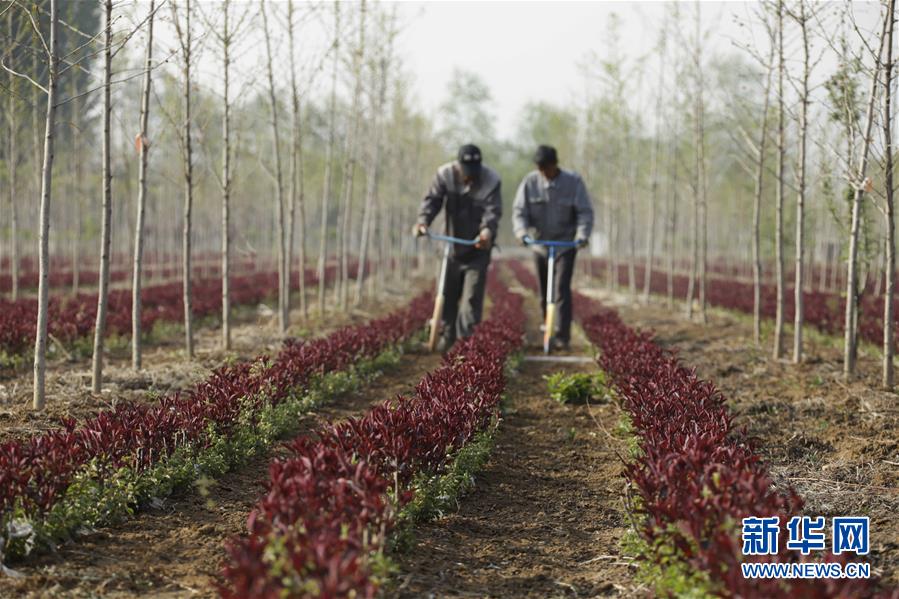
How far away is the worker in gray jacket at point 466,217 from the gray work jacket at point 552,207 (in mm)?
715

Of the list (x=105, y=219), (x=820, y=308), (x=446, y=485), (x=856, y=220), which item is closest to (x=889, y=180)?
(x=856, y=220)

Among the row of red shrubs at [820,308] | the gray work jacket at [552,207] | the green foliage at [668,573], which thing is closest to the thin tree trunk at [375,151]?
the gray work jacket at [552,207]

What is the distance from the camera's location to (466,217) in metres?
10.0

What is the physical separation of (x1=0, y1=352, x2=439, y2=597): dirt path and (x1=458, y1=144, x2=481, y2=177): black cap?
561 centimetres

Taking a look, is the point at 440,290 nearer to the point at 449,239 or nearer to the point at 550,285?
the point at 449,239

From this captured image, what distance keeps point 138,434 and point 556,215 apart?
7.26 meters

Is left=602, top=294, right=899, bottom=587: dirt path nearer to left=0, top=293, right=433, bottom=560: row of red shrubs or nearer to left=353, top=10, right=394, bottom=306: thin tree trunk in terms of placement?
left=0, top=293, right=433, bottom=560: row of red shrubs

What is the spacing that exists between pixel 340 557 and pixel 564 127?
100 feet

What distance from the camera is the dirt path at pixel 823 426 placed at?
4.11m

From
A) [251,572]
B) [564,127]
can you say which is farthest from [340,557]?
[564,127]

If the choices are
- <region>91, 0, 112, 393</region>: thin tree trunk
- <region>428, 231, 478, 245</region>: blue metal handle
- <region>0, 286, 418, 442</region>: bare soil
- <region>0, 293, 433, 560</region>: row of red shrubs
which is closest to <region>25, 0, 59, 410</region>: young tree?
<region>0, 286, 418, 442</region>: bare soil

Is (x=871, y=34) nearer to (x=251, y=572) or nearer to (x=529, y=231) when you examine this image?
(x=529, y=231)

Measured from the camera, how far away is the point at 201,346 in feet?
35.0

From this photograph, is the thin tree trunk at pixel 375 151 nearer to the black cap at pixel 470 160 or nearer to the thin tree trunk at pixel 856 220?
the black cap at pixel 470 160
